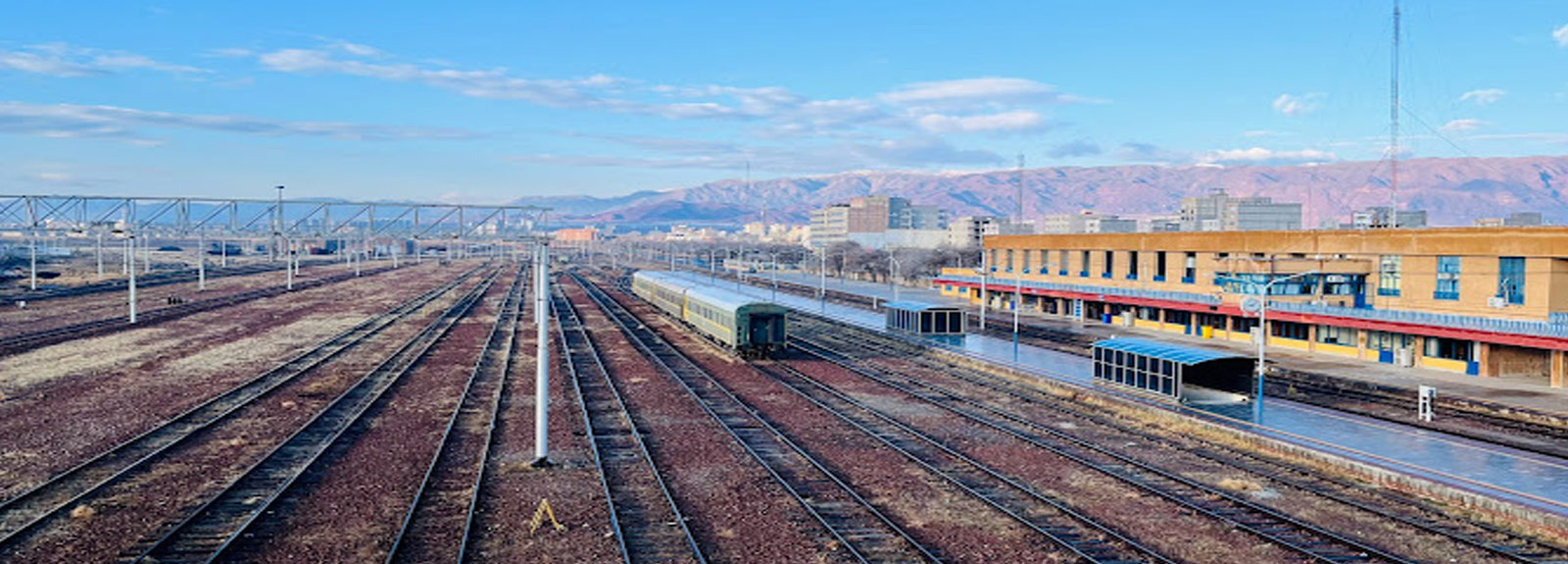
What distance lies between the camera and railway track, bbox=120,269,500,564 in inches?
635

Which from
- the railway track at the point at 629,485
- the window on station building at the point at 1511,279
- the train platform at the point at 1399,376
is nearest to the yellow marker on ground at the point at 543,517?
the railway track at the point at 629,485

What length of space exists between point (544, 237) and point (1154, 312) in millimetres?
47461

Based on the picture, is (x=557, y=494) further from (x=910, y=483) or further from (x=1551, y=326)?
(x=1551, y=326)

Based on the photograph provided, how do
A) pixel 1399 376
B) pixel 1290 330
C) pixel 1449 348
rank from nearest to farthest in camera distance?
pixel 1399 376 < pixel 1449 348 < pixel 1290 330

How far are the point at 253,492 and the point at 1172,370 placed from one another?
1049 inches

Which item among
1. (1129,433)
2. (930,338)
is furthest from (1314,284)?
(1129,433)

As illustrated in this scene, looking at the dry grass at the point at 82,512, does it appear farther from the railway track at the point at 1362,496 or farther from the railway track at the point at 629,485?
the railway track at the point at 1362,496

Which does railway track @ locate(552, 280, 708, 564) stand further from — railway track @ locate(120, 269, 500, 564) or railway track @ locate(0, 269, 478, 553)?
railway track @ locate(0, 269, 478, 553)

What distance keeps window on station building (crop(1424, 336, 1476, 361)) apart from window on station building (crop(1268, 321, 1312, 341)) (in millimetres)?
6555

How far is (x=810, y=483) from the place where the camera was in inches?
854

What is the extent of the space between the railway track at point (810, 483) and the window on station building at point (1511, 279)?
3380 cm

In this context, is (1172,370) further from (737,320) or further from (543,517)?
(543,517)

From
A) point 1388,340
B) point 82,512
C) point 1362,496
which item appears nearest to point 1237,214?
point 1388,340

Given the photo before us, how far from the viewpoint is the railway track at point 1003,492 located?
56.2 ft
